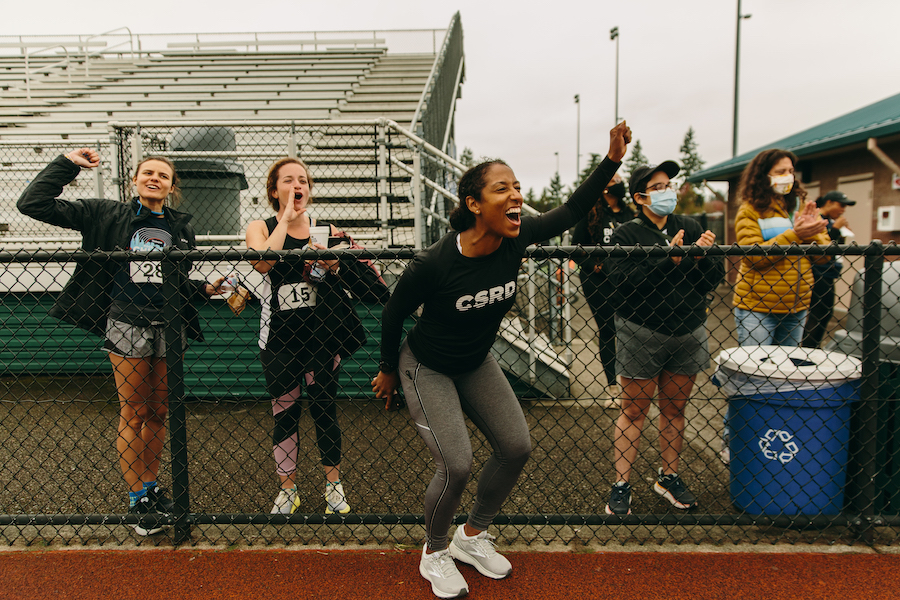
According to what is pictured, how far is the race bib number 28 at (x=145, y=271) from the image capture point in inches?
105

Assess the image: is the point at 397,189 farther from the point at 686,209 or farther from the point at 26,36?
the point at 686,209

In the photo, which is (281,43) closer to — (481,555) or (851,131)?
(851,131)

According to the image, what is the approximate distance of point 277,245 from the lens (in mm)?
2602

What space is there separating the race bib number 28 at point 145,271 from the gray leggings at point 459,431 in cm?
133

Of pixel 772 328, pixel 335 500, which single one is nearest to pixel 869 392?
pixel 772 328

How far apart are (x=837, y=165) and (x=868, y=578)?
33.1 ft

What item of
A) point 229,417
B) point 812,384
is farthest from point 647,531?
point 229,417

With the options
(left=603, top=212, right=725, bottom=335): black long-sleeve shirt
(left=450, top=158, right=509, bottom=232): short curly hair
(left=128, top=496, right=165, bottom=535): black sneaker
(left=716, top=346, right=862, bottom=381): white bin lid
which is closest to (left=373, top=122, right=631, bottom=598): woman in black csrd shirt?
(left=450, top=158, right=509, bottom=232): short curly hair

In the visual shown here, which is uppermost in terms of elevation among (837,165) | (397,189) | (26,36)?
(26,36)

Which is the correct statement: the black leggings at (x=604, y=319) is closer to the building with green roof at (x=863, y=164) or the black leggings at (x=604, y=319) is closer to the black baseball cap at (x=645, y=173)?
the black baseball cap at (x=645, y=173)

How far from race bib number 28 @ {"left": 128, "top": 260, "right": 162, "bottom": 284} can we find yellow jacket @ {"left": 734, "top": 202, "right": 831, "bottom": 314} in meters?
3.20

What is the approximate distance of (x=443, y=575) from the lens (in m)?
2.32

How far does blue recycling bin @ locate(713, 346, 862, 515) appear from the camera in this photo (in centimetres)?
265

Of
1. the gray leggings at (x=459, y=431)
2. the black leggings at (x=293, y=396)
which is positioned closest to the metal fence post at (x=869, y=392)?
the gray leggings at (x=459, y=431)
